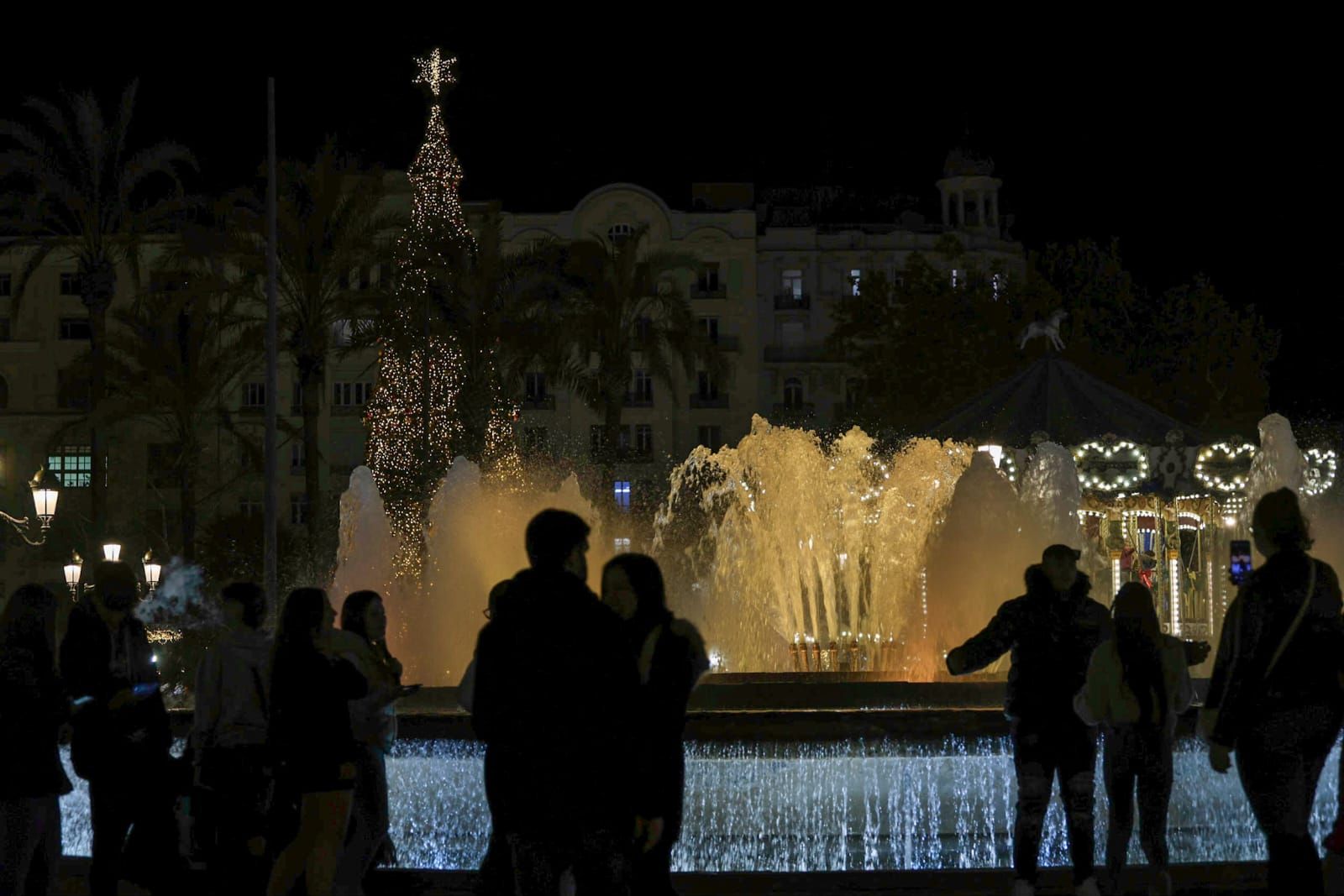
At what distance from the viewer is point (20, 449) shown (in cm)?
6900

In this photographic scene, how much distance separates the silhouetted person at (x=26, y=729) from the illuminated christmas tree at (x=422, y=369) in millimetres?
31449

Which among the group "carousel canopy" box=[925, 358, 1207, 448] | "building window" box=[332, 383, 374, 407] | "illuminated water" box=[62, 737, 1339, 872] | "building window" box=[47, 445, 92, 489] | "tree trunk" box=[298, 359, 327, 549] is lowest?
"illuminated water" box=[62, 737, 1339, 872]

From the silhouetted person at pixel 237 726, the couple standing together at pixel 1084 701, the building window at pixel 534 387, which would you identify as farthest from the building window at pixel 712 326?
the silhouetted person at pixel 237 726

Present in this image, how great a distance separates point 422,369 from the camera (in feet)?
135

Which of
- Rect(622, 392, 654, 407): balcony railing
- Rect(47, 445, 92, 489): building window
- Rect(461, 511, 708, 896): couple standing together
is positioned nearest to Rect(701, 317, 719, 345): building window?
Rect(622, 392, 654, 407): balcony railing

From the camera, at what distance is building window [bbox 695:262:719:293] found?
237ft

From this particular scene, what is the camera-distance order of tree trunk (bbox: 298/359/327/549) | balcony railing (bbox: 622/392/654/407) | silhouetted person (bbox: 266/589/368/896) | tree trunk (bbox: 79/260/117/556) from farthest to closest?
balcony railing (bbox: 622/392/654/407) → tree trunk (bbox: 79/260/117/556) → tree trunk (bbox: 298/359/327/549) → silhouetted person (bbox: 266/589/368/896)

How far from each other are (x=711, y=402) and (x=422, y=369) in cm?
3121

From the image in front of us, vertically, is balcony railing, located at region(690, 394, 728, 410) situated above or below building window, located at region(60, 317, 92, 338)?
below

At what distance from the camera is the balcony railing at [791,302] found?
73.4 metres

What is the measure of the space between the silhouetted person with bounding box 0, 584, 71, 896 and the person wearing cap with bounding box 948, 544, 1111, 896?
395cm

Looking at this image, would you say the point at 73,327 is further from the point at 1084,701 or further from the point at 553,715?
the point at 553,715

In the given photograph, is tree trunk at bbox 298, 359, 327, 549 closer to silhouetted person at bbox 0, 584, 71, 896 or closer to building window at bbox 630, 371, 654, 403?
silhouetted person at bbox 0, 584, 71, 896

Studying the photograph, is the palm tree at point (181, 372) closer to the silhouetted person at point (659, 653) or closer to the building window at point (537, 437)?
the building window at point (537, 437)
